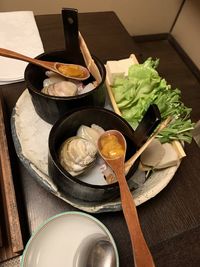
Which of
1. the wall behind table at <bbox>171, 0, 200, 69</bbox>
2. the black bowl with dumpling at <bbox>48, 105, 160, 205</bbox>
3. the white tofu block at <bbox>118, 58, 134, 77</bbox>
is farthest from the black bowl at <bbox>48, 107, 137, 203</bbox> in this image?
the wall behind table at <bbox>171, 0, 200, 69</bbox>

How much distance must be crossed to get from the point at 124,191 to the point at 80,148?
15 cm

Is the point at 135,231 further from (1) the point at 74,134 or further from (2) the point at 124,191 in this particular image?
(1) the point at 74,134

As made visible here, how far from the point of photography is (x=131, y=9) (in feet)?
6.79

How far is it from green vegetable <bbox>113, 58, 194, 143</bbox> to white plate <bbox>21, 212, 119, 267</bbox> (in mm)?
337

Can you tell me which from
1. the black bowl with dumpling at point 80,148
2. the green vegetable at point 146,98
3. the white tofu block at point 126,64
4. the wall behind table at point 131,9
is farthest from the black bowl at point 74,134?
the wall behind table at point 131,9

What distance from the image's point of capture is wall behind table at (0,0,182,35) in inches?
69.1

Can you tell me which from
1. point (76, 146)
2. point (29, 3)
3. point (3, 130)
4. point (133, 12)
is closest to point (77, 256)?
point (76, 146)

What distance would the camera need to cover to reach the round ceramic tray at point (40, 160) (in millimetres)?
594

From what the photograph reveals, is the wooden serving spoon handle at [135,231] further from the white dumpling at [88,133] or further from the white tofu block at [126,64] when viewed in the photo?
the white tofu block at [126,64]

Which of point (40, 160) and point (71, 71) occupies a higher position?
point (71, 71)

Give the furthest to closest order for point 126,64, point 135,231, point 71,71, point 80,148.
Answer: point 126,64
point 71,71
point 80,148
point 135,231

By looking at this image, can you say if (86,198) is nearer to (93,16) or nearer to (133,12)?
(93,16)

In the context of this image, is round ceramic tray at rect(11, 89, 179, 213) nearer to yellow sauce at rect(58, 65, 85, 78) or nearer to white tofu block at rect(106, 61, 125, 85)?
yellow sauce at rect(58, 65, 85, 78)

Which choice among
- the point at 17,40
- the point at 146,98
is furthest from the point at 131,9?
the point at 146,98
